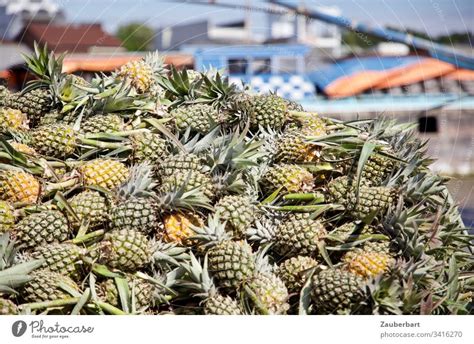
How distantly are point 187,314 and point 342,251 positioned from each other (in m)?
0.59

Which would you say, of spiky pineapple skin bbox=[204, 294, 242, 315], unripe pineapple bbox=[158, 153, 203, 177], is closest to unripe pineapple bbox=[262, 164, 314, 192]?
unripe pineapple bbox=[158, 153, 203, 177]

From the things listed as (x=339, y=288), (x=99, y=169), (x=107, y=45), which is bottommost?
(x=339, y=288)

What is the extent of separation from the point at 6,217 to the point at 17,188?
13 centimetres

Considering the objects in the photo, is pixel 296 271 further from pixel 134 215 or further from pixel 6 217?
pixel 6 217

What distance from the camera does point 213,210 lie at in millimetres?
2771

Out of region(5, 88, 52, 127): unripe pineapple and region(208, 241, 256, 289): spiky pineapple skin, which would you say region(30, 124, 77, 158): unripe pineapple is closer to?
region(5, 88, 52, 127): unripe pineapple

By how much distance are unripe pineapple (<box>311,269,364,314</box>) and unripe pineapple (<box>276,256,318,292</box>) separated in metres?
0.08

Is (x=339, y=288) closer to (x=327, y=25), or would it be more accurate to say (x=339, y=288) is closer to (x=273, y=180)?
(x=273, y=180)

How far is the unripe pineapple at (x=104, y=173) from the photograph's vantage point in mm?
2803

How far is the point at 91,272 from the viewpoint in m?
2.62

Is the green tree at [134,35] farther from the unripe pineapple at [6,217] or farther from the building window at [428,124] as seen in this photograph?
the building window at [428,124]

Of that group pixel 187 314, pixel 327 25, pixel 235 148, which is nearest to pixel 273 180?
pixel 235 148

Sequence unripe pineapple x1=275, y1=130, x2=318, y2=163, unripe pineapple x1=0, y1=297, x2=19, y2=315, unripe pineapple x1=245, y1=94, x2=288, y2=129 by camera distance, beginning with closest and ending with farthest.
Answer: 1. unripe pineapple x1=0, y1=297, x2=19, y2=315
2. unripe pineapple x1=275, y1=130, x2=318, y2=163
3. unripe pineapple x1=245, y1=94, x2=288, y2=129

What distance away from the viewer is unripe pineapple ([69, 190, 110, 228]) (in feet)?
8.87
